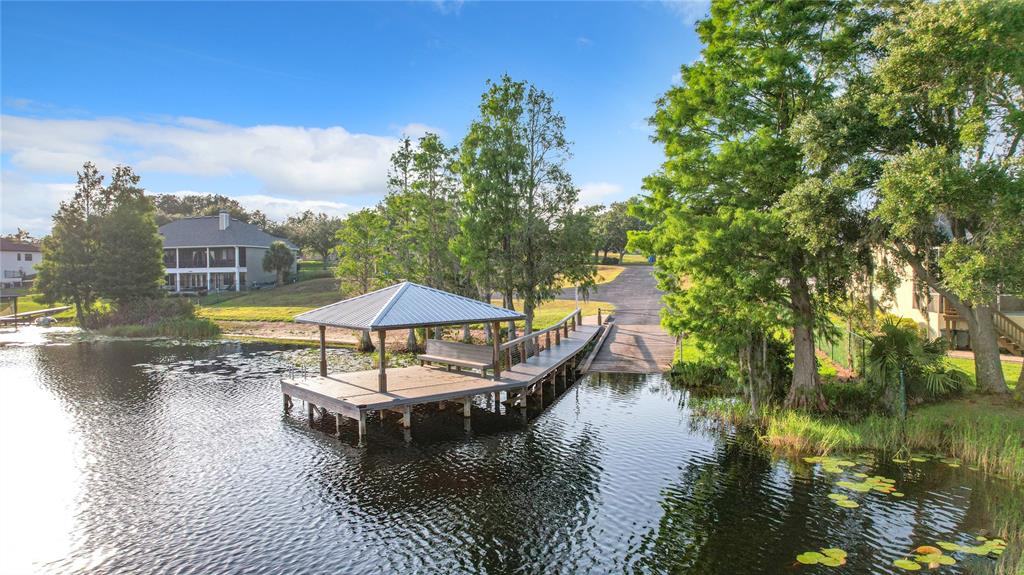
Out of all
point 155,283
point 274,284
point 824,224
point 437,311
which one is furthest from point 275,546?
point 274,284

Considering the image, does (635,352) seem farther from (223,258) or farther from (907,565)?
(223,258)

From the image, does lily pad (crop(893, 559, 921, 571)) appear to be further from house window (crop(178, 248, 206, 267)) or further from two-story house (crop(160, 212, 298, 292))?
house window (crop(178, 248, 206, 267))

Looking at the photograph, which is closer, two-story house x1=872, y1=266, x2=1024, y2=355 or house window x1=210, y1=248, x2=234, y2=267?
two-story house x1=872, y1=266, x2=1024, y2=355

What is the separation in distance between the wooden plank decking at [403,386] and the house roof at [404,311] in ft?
6.73

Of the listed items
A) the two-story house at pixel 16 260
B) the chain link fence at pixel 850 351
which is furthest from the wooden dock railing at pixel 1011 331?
the two-story house at pixel 16 260

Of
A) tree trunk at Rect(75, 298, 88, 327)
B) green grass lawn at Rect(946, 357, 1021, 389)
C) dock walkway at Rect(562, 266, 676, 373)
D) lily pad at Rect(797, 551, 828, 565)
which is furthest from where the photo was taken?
tree trunk at Rect(75, 298, 88, 327)

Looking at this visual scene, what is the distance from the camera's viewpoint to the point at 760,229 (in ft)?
44.1

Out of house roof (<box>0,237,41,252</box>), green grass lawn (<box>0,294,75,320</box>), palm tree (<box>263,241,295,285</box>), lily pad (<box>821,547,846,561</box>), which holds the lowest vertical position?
lily pad (<box>821,547,846,561</box>)

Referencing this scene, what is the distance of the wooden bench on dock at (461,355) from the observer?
63.8 ft

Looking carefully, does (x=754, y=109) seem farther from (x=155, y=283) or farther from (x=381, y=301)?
(x=155, y=283)

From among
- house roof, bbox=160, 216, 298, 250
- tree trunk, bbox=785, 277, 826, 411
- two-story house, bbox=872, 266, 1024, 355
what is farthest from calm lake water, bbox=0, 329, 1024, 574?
house roof, bbox=160, 216, 298, 250

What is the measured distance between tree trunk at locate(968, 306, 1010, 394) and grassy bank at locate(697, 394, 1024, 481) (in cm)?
43

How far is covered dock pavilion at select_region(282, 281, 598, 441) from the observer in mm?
16453

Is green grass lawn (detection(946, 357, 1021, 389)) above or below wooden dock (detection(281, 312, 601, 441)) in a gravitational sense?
above
